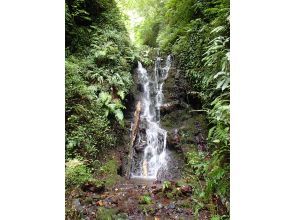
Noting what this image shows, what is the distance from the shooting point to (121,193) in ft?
14.3

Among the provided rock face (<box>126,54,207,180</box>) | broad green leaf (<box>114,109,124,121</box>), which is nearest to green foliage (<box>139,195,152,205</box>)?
rock face (<box>126,54,207,180</box>)

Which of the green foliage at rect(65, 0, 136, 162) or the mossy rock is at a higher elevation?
the green foliage at rect(65, 0, 136, 162)

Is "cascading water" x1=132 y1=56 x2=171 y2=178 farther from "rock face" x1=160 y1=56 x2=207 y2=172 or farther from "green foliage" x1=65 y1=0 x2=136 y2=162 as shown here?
"green foliage" x1=65 y1=0 x2=136 y2=162

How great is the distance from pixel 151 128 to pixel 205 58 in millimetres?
2328

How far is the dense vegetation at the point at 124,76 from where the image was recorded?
3617 mm

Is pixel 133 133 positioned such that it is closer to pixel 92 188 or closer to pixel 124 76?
pixel 124 76

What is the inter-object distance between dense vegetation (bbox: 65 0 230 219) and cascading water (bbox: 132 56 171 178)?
1.86 feet

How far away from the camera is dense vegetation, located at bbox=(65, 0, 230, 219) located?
11.9ft

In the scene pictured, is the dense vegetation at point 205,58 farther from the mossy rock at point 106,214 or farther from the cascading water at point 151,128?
the mossy rock at point 106,214

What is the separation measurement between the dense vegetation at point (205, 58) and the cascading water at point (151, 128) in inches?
29.5

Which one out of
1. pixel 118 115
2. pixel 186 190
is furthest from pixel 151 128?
A: pixel 186 190

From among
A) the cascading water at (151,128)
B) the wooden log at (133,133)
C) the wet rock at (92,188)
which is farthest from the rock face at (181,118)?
the wet rock at (92,188)
